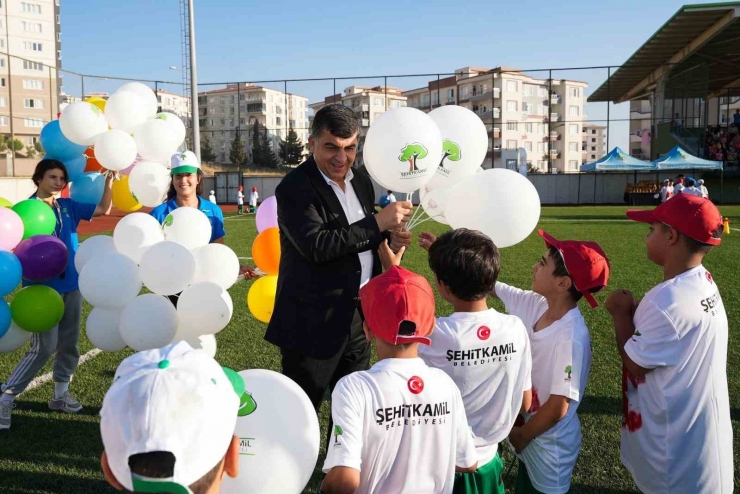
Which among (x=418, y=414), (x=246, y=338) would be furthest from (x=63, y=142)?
(x=418, y=414)

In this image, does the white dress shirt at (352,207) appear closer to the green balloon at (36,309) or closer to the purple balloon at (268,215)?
the purple balloon at (268,215)

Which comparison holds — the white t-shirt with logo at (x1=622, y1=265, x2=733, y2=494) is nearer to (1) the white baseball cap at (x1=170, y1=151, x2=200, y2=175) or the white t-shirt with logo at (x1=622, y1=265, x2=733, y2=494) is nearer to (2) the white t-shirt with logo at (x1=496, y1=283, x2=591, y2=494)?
(2) the white t-shirt with logo at (x1=496, y1=283, x2=591, y2=494)

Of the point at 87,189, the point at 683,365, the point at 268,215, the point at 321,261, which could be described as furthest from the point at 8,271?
the point at 683,365

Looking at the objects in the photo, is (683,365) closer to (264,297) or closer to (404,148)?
(404,148)

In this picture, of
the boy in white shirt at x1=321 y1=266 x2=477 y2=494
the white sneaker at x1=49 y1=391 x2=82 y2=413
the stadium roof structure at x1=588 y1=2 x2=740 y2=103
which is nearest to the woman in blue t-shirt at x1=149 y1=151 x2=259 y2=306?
the white sneaker at x1=49 y1=391 x2=82 y2=413

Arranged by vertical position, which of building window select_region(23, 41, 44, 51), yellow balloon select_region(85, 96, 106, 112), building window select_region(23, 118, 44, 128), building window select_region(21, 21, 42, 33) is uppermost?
building window select_region(21, 21, 42, 33)

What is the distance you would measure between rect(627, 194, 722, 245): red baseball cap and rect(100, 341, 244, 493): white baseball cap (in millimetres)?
2128

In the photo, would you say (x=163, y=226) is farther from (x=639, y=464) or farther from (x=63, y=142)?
(x=639, y=464)

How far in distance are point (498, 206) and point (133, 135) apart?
10.3 feet

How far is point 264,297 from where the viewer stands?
14.1ft

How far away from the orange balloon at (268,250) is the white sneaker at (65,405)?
5.67 ft

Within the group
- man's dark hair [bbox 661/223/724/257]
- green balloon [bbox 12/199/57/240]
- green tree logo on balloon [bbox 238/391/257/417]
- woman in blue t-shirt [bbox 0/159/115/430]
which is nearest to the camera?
green tree logo on balloon [bbox 238/391/257/417]

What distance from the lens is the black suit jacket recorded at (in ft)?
9.01

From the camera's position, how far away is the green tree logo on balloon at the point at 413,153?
9.66 ft
